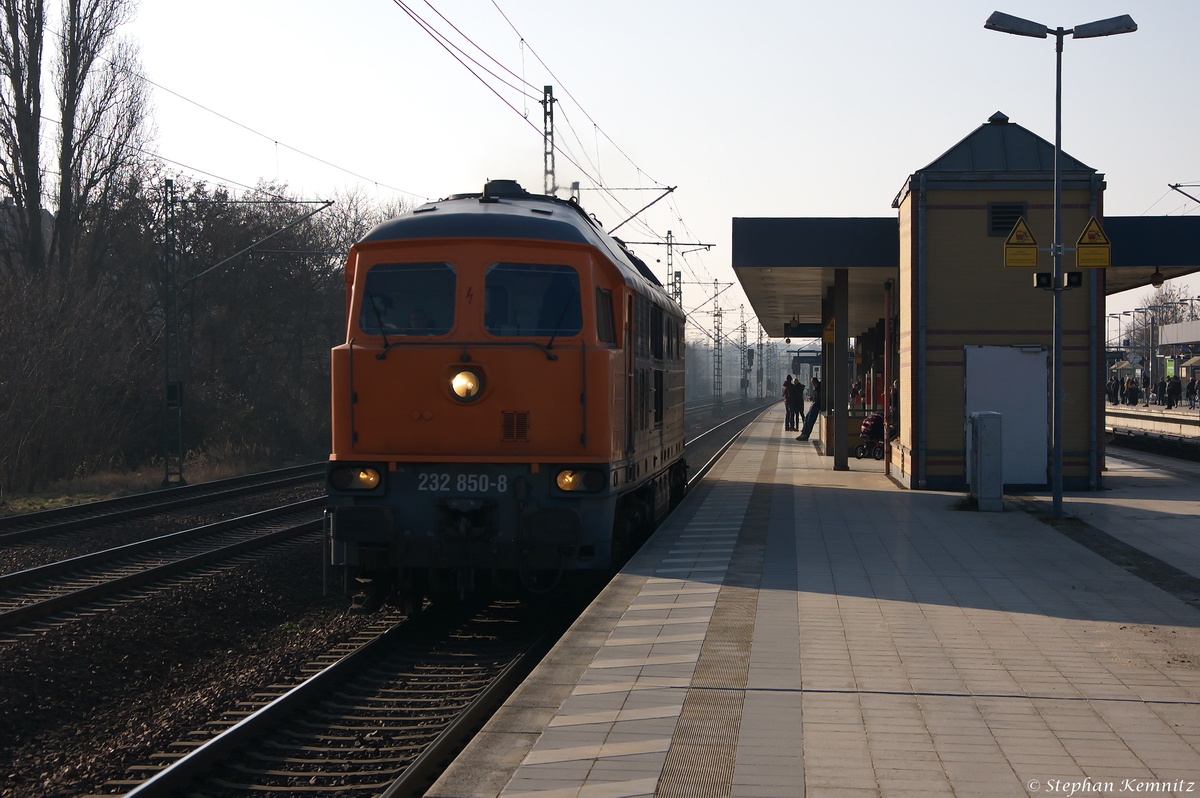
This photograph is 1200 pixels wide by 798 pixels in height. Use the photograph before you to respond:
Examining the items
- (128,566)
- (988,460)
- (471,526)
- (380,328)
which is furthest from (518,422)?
(988,460)

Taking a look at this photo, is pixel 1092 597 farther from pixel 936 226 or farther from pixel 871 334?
pixel 871 334

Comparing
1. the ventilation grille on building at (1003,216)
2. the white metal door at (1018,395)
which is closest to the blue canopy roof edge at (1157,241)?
the ventilation grille on building at (1003,216)

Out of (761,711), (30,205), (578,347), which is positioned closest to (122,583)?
(578,347)

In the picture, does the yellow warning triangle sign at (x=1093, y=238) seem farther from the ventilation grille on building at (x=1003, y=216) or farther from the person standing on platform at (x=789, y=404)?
the person standing on platform at (x=789, y=404)

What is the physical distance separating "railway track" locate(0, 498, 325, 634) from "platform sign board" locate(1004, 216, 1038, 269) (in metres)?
10.1

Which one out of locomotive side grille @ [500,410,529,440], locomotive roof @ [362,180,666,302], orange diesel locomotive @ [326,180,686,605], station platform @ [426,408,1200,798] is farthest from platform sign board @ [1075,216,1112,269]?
locomotive side grille @ [500,410,529,440]

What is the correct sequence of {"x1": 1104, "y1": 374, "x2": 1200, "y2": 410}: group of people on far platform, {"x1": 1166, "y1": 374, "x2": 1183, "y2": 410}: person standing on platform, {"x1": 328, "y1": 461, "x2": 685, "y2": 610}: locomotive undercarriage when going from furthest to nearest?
{"x1": 1104, "y1": 374, "x2": 1200, "y2": 410}: group of people on far platform → {"x1": 1166, "y1": 374, "x2": 1183, "y2": 410}: person standing on platform → {"x1": 328, "y1": 461, "x2": 685, "y2": 610}: locomotive undercarriage

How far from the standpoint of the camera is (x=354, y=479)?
8.43 m

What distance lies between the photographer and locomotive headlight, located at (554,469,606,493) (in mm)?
8328

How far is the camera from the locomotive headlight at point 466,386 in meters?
8.38

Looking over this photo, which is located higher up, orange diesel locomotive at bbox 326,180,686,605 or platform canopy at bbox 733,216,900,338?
platform canopy at bbox 733,216,900,338

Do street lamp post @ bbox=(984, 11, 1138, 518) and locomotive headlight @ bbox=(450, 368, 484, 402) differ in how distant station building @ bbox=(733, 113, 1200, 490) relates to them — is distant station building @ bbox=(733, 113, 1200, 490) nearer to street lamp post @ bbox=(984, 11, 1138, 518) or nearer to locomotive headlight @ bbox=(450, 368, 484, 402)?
street lamp post @ bbox=(984, 11, 1138, 518)

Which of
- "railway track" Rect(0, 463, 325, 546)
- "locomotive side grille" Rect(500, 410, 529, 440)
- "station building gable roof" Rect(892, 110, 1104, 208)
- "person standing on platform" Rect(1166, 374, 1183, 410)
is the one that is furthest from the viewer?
"person standing on platform" Rect(1166, 374, 1183, 410)

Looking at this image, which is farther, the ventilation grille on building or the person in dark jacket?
the person in dark jacket
